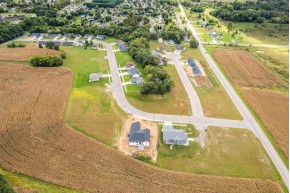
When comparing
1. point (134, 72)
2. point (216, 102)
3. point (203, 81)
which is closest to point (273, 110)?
point (216, 102)

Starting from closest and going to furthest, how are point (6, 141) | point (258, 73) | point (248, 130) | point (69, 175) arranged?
1. point (69, 175)
2. point (6, 141)
3. point (248, 130)
4. point (258, 73)

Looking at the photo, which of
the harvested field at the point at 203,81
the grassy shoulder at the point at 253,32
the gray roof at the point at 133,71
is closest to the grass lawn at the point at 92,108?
the gray roof at the point at 133,71

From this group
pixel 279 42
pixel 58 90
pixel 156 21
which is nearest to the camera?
pixel 58 90

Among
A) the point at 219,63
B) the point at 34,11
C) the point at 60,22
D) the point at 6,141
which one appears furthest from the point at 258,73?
the point at 34,11

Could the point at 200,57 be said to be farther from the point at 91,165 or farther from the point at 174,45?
the point at 91,165

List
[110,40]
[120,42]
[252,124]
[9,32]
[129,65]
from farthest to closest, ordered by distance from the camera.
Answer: [110,40] → [9,32] → [120,42] → [129,65] → [252,124]

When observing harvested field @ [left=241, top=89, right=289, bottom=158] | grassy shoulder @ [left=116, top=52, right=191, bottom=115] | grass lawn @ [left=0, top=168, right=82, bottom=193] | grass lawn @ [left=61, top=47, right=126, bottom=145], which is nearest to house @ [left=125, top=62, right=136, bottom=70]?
grass lawn @ [left=61, top=47, right=126, bottom=145]

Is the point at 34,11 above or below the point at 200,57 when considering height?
above

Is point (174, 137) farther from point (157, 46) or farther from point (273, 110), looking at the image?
point (157, 46)
